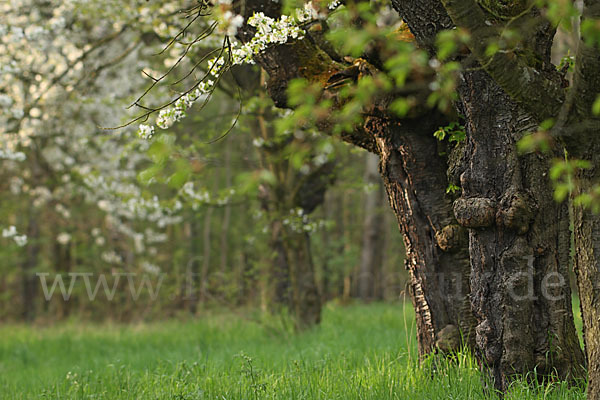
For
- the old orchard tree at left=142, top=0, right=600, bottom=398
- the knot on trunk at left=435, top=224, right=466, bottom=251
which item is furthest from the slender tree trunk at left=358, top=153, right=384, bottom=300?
the knot on trunk at left=435, top=224, right=466, bottom=251

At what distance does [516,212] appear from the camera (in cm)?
370

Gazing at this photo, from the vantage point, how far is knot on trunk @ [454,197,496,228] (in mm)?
3764

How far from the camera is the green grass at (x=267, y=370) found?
3.99 meters

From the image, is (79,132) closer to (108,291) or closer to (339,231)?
(108,291)

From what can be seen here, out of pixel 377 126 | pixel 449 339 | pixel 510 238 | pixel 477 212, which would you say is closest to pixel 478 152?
pixel 477 212

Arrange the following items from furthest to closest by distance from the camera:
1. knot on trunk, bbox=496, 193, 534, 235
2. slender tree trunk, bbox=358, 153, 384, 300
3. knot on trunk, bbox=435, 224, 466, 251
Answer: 1. slender tree trunk, bbox=358, 153, 384, 300
2. knot on trunk, bbox=435, 224, 466, 251
3. knot on trunk, bbox=496, 193, 534, 235

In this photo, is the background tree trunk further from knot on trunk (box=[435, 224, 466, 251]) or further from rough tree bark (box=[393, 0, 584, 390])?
knot on trunk (box=[435, 224, 466, 251])

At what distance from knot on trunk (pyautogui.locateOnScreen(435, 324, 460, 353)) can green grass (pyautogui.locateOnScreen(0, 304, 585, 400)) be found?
100 millimetres

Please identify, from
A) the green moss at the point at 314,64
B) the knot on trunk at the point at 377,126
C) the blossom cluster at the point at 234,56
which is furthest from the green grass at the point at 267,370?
the green moss at the point at 314,64

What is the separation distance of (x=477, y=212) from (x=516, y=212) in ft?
0.82

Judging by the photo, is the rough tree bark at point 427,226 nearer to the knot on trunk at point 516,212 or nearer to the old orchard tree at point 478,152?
the old orchard tree at point 478,152

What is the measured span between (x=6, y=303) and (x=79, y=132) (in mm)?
12878

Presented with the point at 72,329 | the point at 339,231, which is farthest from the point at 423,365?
the point at 339,231

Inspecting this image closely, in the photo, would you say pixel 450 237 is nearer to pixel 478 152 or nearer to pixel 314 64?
pixel 478 152
